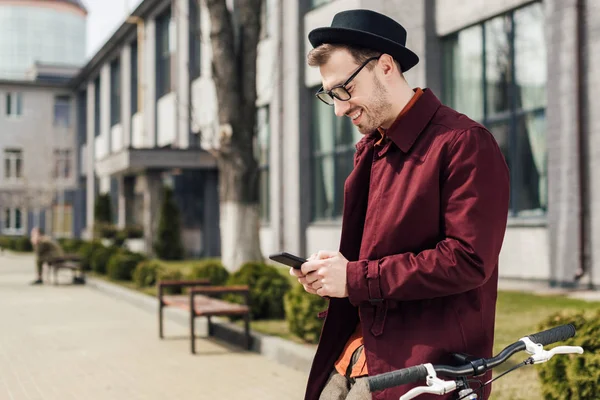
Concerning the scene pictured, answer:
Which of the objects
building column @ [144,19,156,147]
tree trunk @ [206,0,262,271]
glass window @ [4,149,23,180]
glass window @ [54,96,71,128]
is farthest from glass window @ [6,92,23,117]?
tree trunk @ [206,0,262,271]

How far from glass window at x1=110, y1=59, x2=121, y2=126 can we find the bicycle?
4472 centimetres

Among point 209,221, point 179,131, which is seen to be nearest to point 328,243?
point 209,221

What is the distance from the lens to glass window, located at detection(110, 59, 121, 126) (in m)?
45.6

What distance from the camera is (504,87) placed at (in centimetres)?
1580

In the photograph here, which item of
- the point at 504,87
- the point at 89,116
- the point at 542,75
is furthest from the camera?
the point at 89,116

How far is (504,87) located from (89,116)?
135ft

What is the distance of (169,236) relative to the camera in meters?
28.8

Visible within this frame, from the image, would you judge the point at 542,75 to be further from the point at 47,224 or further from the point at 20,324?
the point at 47,224

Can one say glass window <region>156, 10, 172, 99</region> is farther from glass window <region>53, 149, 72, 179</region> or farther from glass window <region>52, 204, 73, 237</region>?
glass window <region>52, 204, 73, 237</region>

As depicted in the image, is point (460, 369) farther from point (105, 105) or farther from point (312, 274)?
point (105, 105)

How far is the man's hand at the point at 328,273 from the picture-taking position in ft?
7.72

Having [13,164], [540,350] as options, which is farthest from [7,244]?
[540,350]

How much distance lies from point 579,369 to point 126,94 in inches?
1512

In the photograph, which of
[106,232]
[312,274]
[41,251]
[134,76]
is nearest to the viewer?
[312,274]
